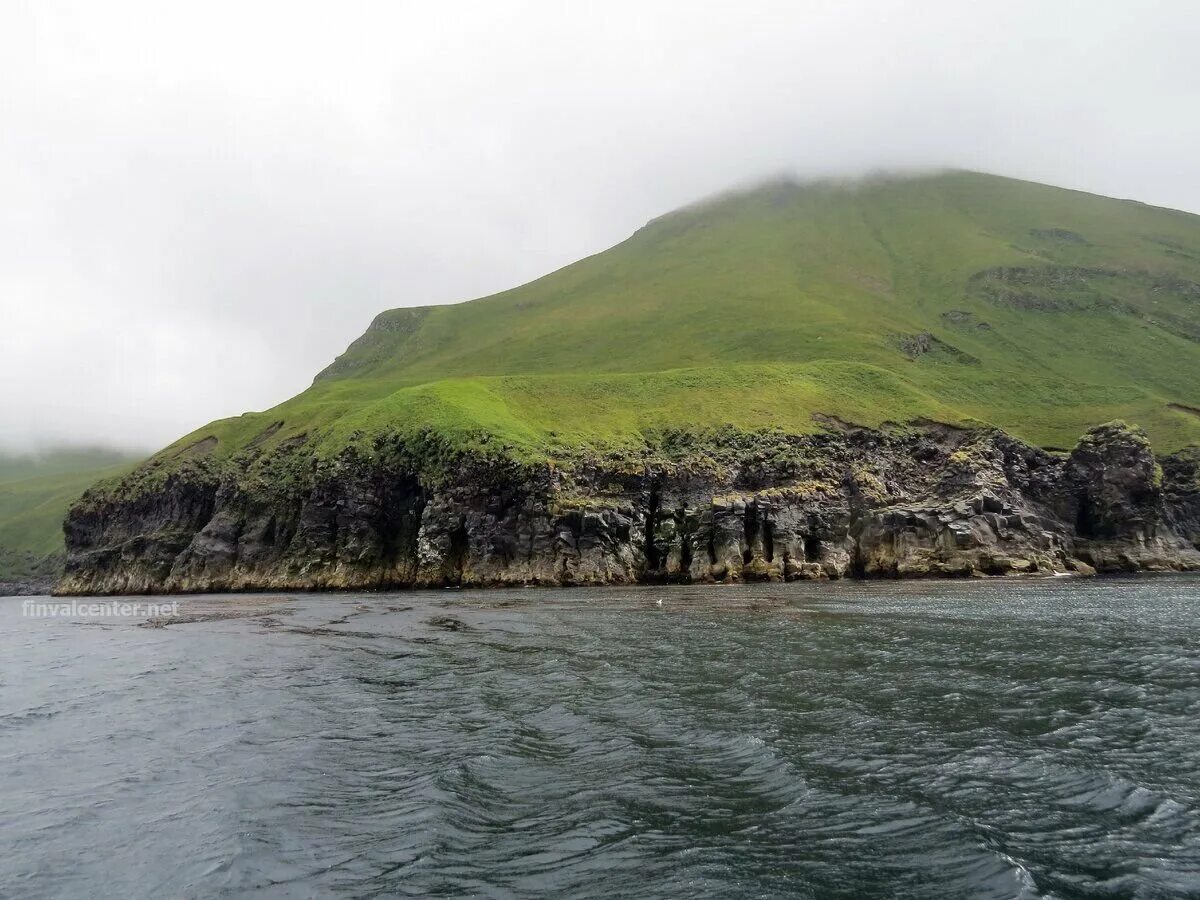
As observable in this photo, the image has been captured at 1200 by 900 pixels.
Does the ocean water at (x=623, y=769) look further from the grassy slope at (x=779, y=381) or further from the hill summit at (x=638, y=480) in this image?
the grassy slope at (x=779, y=381)

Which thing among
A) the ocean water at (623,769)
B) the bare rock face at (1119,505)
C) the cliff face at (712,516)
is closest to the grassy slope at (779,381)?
the cliff face at (712,516)

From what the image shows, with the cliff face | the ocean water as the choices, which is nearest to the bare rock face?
→ the cliff face

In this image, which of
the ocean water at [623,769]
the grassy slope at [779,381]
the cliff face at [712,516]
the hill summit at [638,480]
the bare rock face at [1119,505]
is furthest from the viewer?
the grassy slope at [779,381]

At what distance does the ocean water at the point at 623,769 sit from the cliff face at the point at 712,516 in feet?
173

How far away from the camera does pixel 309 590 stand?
97.8 m

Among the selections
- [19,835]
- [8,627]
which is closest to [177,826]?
[19,835]

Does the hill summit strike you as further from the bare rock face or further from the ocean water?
the ocean water

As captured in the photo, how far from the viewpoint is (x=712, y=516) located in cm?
9088

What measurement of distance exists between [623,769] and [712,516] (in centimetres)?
7512

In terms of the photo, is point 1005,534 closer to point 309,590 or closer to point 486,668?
point 486,668

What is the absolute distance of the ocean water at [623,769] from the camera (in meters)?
11.8

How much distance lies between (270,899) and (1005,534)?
9794 cm

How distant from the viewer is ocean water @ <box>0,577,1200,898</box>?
465 inches

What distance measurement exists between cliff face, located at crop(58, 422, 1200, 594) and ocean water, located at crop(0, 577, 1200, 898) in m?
52.8
